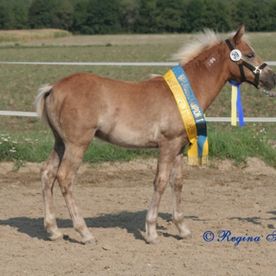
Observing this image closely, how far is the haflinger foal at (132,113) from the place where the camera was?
6215 millimetres

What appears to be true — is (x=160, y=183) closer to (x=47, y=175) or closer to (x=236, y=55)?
(x=47, y=175)

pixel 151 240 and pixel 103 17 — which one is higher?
pixel 151 240

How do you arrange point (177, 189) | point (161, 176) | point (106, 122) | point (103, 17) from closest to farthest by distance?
point (106, 122)
point (161, 176)
point (177, 189)
point (103, 17)

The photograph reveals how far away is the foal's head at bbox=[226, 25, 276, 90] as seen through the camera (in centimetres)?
647

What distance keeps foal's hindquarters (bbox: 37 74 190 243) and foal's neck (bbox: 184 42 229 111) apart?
1.05ft

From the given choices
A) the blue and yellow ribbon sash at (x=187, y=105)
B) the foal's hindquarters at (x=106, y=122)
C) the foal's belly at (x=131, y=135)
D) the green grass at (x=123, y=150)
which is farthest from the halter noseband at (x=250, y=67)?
the green grass at (x=123, y=150)

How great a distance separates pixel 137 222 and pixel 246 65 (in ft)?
6.47

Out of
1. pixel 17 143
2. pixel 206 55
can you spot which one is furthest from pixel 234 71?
pixel 17 143

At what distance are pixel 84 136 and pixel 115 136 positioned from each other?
29 centimetres

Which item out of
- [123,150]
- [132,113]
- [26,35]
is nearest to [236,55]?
[132,113]

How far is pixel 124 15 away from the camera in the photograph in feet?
270

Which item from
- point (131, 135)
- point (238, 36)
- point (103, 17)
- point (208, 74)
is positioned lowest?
point (103, 17)

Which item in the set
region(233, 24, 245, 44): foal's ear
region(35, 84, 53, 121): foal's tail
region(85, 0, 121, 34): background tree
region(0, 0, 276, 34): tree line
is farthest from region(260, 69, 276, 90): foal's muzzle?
region(85, 0, 121, 34): background tree

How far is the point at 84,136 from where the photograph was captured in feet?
20.3
